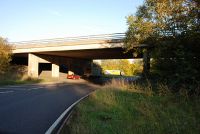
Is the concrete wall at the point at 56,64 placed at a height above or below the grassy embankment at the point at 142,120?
above

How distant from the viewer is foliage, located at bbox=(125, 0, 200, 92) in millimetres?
14750

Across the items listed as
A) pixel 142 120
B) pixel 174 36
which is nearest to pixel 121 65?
pixel 174 36

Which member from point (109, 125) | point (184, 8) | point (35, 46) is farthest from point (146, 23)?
point (35, 46)

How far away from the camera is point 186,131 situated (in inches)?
265

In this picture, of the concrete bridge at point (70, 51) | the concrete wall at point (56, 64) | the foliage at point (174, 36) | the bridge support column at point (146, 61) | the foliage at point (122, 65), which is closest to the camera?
the foliage at point (174, 36)

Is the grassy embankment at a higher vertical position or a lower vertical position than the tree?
lower

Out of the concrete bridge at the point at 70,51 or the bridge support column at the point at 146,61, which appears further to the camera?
the concrete bridge at the point at 70,51

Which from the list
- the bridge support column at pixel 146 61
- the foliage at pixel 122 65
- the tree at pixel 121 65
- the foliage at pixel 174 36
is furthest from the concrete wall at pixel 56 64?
the tree at pixel 121 65

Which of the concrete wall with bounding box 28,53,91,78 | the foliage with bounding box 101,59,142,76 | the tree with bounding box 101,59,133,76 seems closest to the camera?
the concrete wall with bounding box 28,53,91,78

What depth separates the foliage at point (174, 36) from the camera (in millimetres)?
14750

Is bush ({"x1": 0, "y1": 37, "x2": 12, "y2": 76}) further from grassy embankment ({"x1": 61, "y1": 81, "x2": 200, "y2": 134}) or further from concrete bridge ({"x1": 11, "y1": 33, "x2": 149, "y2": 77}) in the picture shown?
grassy embankment ({"x1": 61, "y1": 81, "x2": 200, "y2": 134})

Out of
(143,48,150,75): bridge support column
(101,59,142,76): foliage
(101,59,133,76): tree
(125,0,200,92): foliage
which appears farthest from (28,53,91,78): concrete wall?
(101,59,133,76): tree

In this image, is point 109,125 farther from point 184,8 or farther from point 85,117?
point 184,8

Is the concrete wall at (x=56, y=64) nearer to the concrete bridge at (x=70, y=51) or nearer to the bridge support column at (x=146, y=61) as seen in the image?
the concrete bridge at (x=70, y=51)
